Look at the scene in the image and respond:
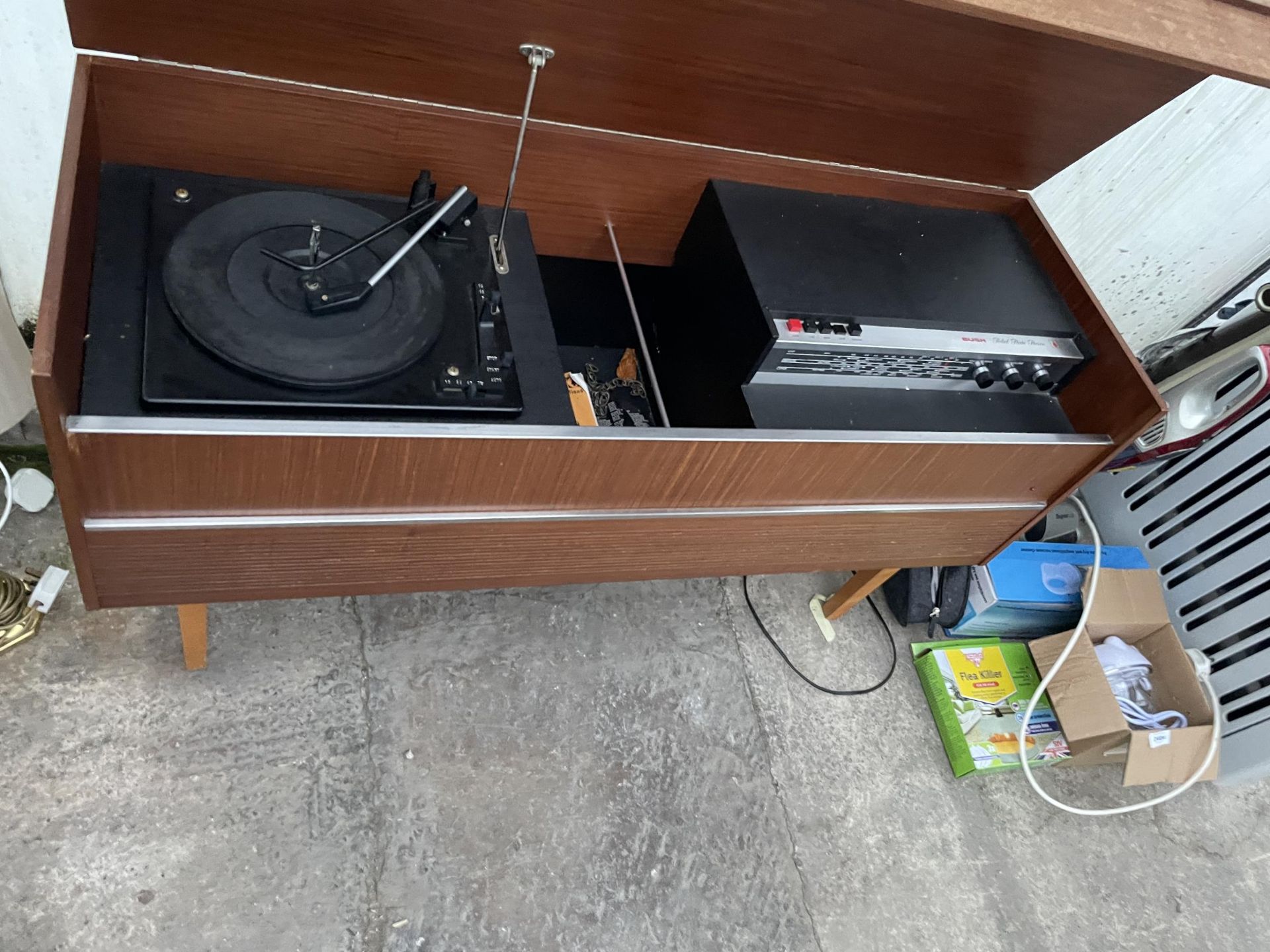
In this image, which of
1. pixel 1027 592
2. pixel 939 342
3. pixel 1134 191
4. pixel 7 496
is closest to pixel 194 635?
pixel 7 496

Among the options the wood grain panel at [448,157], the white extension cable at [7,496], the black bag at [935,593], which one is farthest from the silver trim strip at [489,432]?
the white extension cable at [7,496]

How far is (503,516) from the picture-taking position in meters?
0.98

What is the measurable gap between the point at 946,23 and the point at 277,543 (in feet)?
2.85

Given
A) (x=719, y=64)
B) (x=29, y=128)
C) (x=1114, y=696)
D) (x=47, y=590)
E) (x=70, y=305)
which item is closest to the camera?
(x=70, y=305)

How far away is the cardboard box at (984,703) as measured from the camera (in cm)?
151

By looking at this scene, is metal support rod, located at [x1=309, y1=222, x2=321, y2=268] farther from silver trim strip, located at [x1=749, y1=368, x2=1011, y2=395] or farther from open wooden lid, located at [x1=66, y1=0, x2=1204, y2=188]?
silver trim strip, located at [x1=749, y1=368, x2=1011, y2=395]

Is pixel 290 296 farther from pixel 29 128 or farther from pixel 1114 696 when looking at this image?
pixel 1114 696

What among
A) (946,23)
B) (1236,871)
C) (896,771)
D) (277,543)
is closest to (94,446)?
(277,543)

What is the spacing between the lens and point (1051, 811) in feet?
5.03

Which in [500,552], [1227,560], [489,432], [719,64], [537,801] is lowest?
[537,801]

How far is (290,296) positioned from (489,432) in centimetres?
23

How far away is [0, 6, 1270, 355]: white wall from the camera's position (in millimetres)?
1051

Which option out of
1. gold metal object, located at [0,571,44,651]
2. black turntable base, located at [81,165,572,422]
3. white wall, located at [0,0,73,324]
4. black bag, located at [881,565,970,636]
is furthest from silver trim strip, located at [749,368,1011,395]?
gold metal object, located at [0,571,44,651]

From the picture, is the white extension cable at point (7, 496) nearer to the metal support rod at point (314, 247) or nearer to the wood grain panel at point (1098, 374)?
the metal support rod at point (314, 247)
